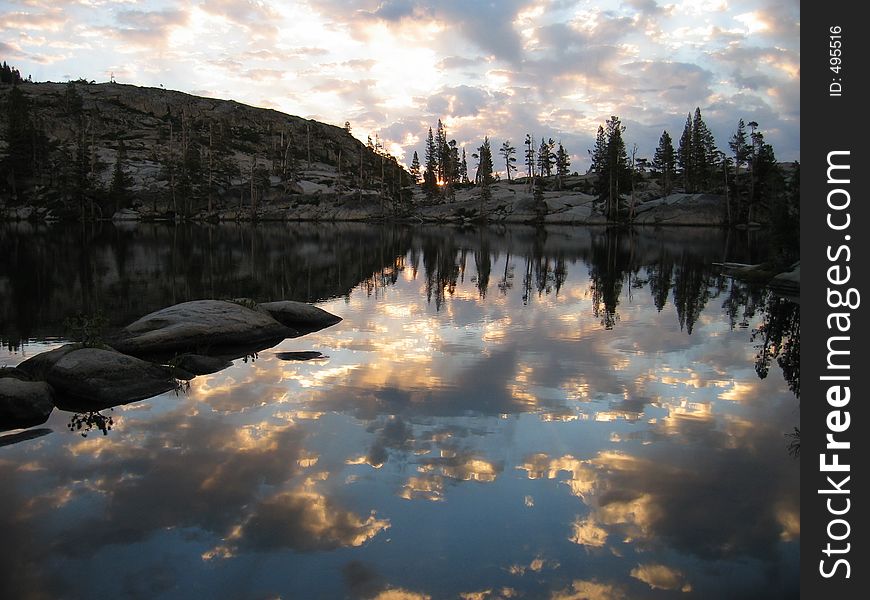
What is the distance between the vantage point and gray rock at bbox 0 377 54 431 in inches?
446

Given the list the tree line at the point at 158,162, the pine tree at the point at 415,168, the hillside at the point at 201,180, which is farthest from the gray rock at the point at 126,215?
the pine tree at the point at 415,168

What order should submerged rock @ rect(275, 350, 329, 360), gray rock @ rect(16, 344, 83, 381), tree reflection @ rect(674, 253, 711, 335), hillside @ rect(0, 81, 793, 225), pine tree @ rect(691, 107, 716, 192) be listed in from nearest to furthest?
gray rock @ rect(16, 344, 83, 381) < submerged rock @ rect(275, 350, 329, 360) < tree reflection @ rect(674, 253, 711, 335) < hillside @ rect(0, 81, 793, 225) < pine tree @ rect(691, 107, 716, 192)

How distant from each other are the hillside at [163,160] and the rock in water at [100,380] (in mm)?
98289

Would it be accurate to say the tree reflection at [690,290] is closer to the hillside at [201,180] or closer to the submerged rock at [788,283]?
the submerged rock at [788,283]

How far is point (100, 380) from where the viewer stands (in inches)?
507

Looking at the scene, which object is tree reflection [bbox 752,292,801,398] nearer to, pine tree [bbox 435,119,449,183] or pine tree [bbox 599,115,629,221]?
pine tree [bbox 599,115,629,221]

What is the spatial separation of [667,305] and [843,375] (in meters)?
19.6

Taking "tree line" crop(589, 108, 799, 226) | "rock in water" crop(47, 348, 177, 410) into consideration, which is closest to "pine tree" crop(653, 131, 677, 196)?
"tree line" crop(589, 108, 799, 226)

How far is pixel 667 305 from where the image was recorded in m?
26.5

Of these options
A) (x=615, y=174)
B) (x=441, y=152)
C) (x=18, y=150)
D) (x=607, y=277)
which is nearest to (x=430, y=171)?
(x=441, y=152)

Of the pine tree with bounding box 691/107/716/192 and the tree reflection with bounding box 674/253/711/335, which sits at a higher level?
the pine tree with bounding box 691/107/716/192

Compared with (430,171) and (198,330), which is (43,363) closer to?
(198,330)

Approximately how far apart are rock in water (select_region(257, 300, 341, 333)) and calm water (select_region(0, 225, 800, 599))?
1.03 meters

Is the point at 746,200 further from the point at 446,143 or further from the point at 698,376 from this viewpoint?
the point at 698,376
